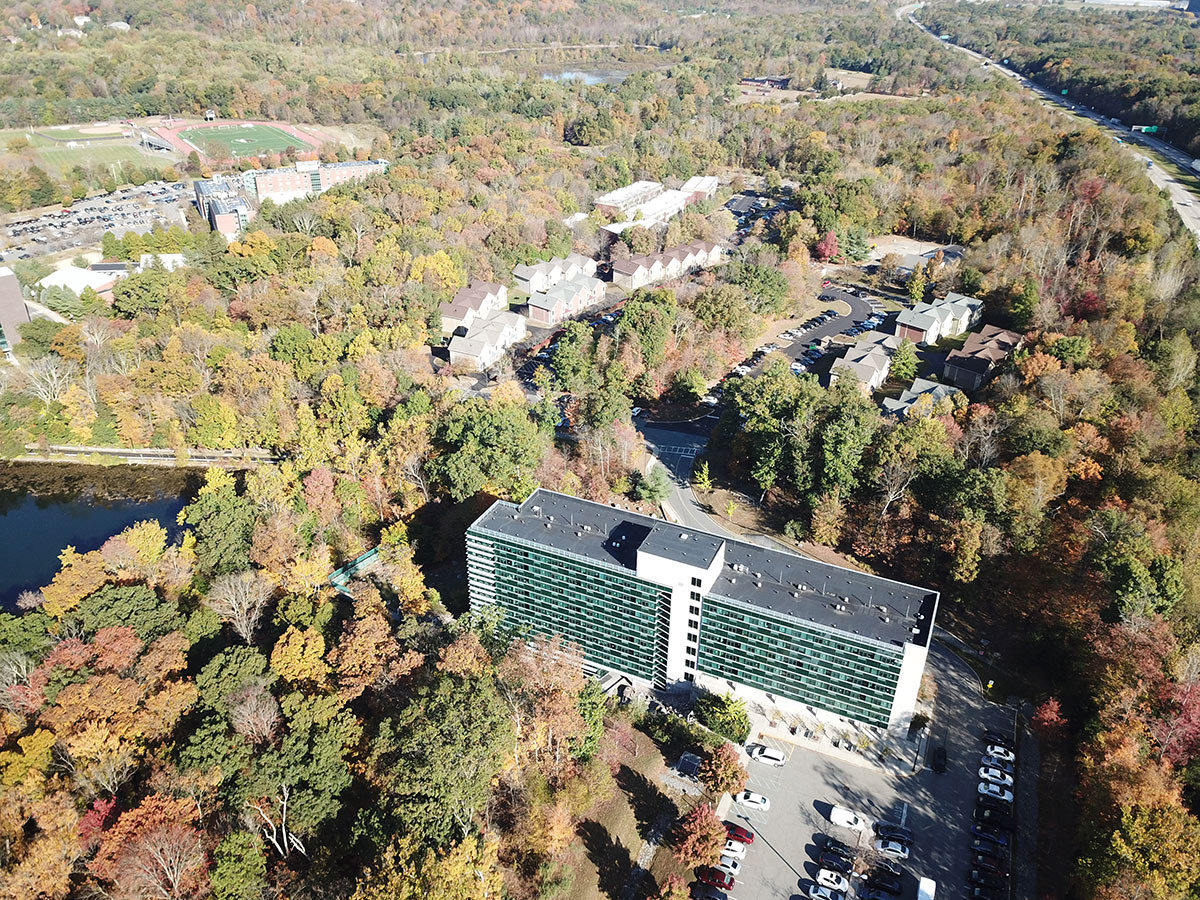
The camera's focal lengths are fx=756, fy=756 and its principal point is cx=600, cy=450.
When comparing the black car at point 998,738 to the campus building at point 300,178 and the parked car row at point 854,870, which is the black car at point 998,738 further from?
the campus building at point 300,178

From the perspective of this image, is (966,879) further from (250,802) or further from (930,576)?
(250,802)

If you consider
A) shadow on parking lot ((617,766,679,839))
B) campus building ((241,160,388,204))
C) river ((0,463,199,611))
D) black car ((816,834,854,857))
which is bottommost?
river ((0,463,199,611))

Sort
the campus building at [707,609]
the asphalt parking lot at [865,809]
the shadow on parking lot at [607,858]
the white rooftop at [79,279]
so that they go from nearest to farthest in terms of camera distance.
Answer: the shadow on parking lot at [607,858]
the asphalt parking lot at [865,809]
the campus building at [707,609]
the white rooftop at [79,279]

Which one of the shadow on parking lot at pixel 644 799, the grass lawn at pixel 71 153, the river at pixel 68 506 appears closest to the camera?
the shadow on parking lot at pixel 644 799

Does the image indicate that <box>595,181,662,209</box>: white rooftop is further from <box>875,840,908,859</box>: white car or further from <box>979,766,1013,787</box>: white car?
<box>875,840,908,859</box>: white car

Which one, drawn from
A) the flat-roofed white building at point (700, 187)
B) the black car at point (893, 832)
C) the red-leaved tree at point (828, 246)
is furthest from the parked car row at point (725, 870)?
the flat-roofed white building at point (700, 187)

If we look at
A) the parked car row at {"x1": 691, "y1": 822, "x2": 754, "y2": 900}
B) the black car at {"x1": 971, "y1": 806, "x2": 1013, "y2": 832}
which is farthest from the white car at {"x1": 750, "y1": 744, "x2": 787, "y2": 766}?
the black car at {"x1": 971, "y1": 806, "x2": 1013, "y2": 832}

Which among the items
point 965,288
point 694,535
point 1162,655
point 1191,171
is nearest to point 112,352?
point 694,535

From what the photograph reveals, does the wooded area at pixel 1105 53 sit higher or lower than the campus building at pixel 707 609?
higher
